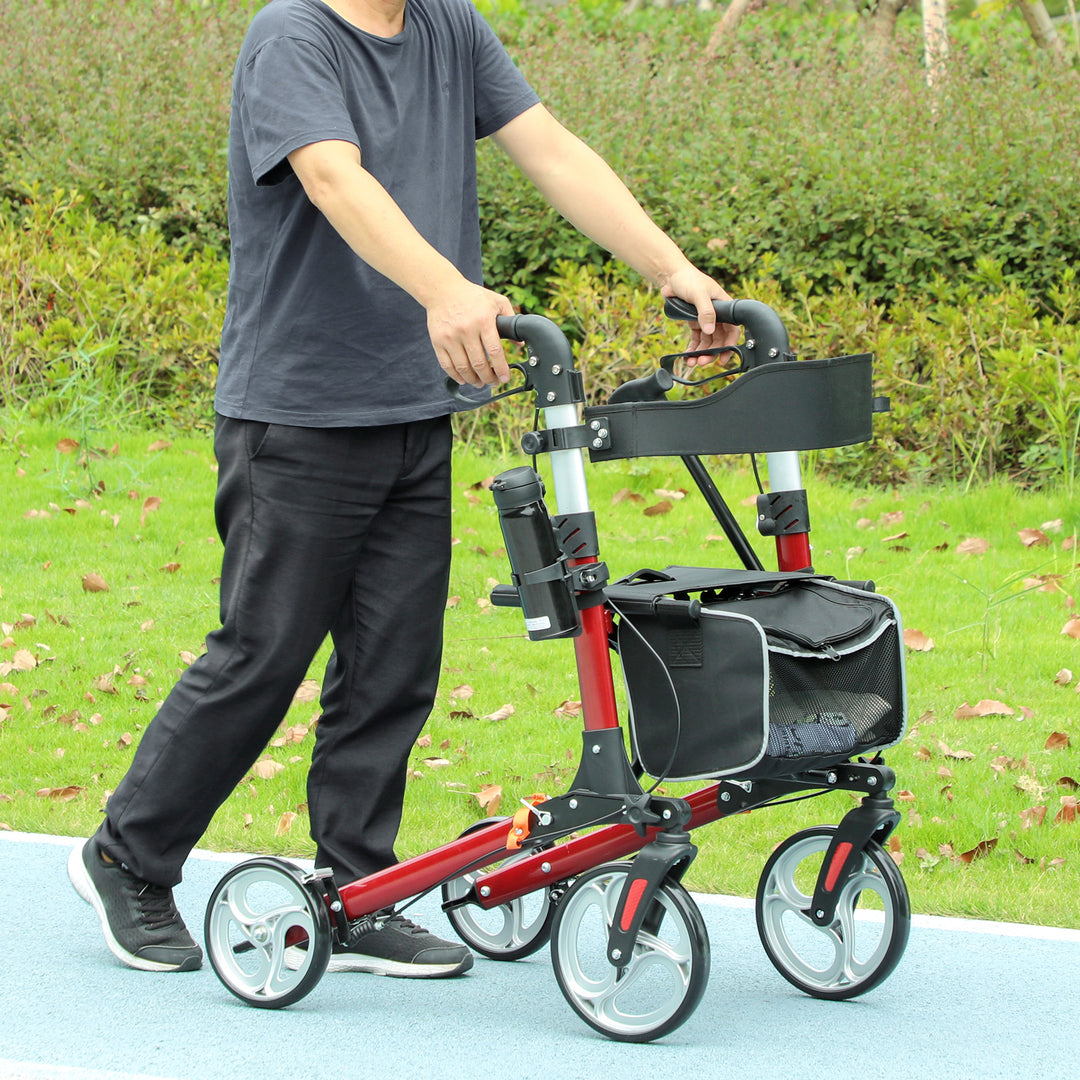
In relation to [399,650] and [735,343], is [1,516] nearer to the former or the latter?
[399,650]

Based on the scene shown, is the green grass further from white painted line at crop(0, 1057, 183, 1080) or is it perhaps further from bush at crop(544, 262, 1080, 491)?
white painted line at crop(0, 1057, 183, 1080)

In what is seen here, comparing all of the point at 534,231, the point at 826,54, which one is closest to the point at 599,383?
the point at 534,231

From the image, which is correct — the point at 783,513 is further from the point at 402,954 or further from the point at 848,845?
the point at 402,954

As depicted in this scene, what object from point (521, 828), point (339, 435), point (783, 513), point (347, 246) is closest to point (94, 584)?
point (339, 435)

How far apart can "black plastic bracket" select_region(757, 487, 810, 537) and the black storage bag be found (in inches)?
8.8

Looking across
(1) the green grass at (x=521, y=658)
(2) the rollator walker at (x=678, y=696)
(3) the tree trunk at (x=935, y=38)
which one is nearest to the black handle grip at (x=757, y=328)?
(2) the rollator walker at (x=678, y=696)

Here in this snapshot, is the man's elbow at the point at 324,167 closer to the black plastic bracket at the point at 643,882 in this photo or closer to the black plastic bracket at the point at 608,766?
the black plastic bracket at the point at 608,766

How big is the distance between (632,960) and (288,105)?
1.72m

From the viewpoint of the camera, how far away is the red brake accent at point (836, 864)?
3043 millimetres

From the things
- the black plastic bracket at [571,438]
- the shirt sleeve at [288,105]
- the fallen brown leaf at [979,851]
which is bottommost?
the fallen brown leaf at [979,851]

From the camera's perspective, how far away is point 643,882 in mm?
2787

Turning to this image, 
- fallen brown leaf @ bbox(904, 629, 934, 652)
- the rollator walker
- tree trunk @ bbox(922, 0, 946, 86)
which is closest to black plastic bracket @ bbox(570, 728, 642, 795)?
the rollator walker

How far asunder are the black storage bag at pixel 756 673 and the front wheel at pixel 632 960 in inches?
9.1

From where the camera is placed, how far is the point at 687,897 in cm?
280
